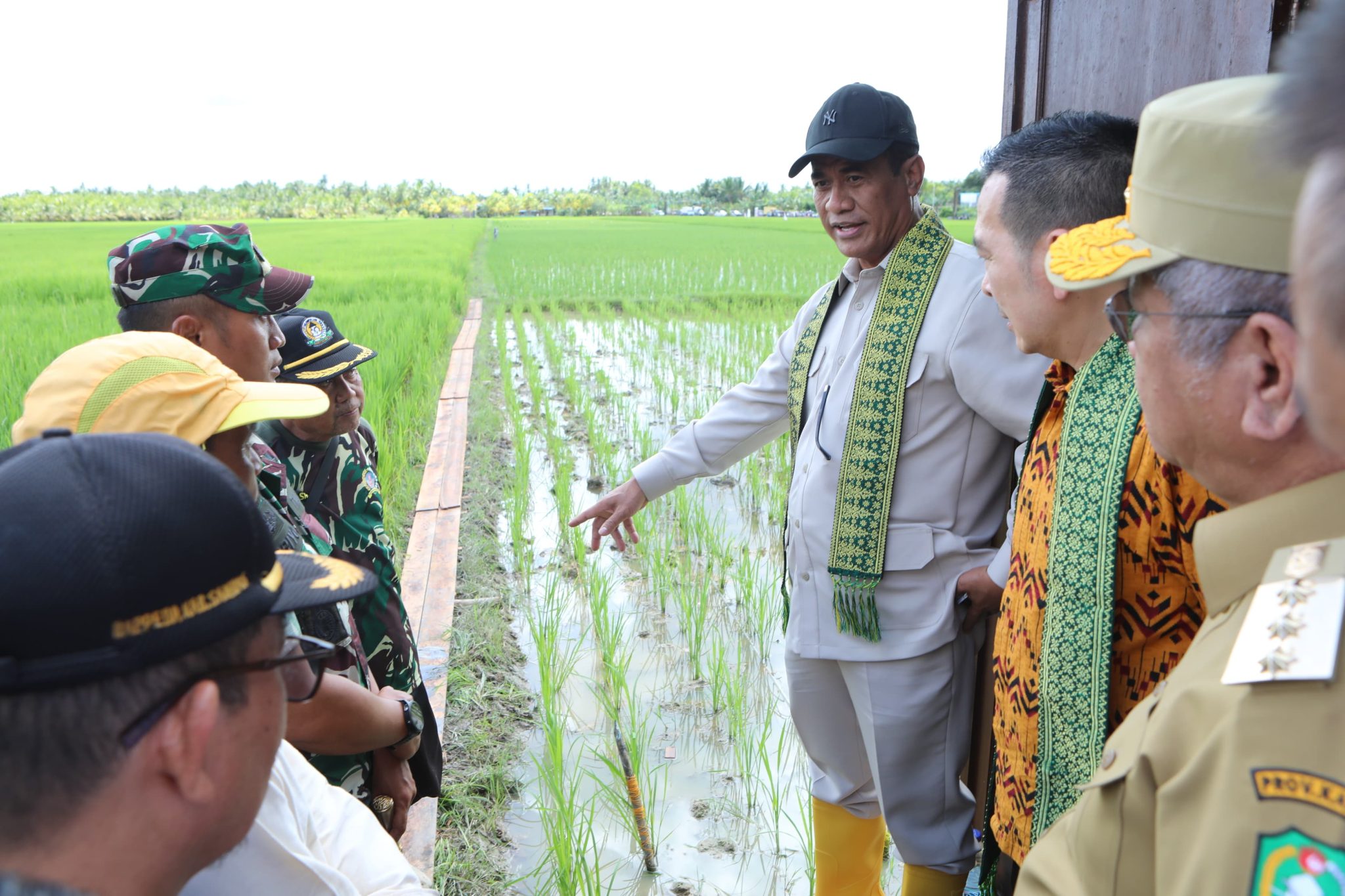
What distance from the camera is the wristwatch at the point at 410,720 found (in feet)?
5.27

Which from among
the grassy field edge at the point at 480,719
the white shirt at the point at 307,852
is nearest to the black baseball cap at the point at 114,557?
the white shirt at the point at 307,852

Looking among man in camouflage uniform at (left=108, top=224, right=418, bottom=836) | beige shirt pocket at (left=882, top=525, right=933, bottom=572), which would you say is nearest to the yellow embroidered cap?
beige shirt pocket at (left=882, top=525, right=933, bottom=572)

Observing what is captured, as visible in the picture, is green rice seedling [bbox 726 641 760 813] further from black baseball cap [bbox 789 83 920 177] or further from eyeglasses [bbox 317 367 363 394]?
black baseball cap [bbox 789 83 920 177]

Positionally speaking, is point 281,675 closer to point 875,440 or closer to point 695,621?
Answer: point 875,440

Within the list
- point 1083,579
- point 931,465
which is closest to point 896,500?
point 931,465

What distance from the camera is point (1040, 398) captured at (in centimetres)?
149

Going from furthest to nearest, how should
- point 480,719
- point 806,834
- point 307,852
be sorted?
point 480,719 → point 806,834 → point 307,852

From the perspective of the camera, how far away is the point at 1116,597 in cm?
116

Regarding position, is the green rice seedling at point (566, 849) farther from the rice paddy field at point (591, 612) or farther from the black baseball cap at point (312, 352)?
the black baseball cap at point (312, 352)

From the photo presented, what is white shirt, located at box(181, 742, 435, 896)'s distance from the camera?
2.99 feet

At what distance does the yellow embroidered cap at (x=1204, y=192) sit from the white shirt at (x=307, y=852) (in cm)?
100

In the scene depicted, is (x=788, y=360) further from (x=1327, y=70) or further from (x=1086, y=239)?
(x=1327, y=70)

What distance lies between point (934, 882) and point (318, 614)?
4.58 feet

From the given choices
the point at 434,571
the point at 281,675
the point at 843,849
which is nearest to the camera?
the point at 281,675
